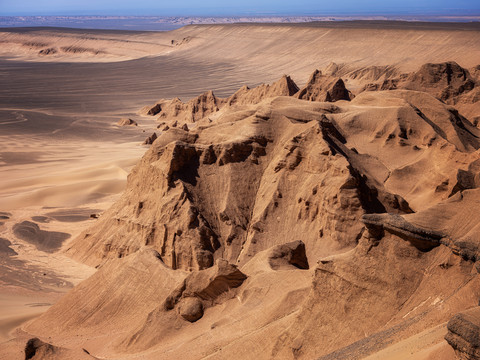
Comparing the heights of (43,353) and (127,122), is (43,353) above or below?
above

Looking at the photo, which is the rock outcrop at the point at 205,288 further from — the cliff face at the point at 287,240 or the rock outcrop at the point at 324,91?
the rock outcrop at the point at 324,91

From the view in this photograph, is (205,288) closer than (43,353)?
No

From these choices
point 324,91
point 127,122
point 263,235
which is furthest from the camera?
point 127,122

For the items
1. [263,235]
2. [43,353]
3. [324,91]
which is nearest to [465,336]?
[43,353]

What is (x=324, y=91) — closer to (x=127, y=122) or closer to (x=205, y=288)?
(x=127, y=122)

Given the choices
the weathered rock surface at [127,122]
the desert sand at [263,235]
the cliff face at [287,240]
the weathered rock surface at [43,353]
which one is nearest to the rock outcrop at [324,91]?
the desert sand at [263,235]

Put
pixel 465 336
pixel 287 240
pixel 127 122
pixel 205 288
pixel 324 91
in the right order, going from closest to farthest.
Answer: pixel 465 336 < pixel 205 288 < pixel 287 240 < pixel 324 91 < pixel 127 122

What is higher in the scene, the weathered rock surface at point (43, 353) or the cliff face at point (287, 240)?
the cliff face at point (287, 240)

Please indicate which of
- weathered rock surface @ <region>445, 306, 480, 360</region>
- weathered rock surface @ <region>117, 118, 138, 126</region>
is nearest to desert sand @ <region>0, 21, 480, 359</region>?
weathered rock surface @ <region>445, 306, 480, 360</region>

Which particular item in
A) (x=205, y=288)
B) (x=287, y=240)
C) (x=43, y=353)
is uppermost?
(x=205, y=288)

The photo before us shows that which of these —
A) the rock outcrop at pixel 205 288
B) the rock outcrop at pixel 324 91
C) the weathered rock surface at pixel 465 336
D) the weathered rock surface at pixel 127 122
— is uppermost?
the weathered rock surface at pixel 465 336

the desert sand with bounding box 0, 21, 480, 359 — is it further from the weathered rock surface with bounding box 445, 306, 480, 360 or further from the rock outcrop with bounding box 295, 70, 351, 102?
the rock outcrop with bounding box 295, 70, 351, 102
